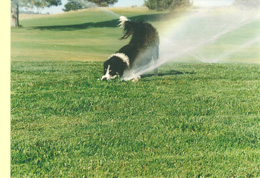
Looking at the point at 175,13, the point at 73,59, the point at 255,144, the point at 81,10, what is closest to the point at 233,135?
the point at 255,144

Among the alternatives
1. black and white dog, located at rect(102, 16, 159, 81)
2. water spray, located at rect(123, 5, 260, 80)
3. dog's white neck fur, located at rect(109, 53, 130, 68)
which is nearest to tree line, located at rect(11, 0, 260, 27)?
water spray, located at rect(123, 5, 260, 80)

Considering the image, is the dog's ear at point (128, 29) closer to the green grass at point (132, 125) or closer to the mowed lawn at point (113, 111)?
the mowed lawn at point (113, 111)

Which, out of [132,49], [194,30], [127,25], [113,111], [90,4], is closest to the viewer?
[113,111]

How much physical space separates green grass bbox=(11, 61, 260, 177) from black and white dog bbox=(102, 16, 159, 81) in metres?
0.24

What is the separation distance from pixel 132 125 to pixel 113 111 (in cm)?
45

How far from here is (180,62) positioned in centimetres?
668

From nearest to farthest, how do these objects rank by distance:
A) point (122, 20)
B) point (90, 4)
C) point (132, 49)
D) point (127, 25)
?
point (90, 4)
point (122, 20)
point (127, 25)
point (132, 49)

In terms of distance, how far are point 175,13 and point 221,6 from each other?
0.66 m

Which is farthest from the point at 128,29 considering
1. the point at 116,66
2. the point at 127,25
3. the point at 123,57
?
the point at 116,66

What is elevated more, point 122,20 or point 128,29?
point 122,20

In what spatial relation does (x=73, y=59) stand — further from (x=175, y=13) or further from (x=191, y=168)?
(x=191, y=168)

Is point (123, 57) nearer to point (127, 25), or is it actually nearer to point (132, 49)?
point (132, 49)

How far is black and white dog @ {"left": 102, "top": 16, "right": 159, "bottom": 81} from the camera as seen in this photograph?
5133 mm

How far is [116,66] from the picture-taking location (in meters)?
5.14
